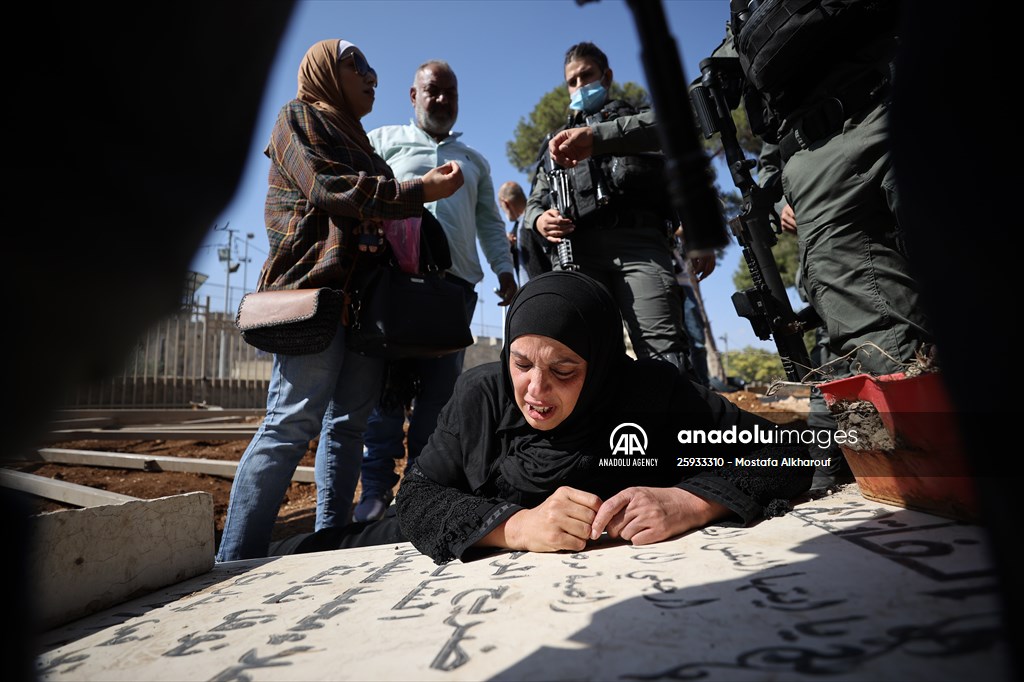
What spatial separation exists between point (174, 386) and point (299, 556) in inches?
446

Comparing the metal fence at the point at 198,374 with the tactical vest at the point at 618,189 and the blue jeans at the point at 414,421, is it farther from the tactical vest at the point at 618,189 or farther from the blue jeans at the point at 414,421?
the tactical vest at the point at 618,189

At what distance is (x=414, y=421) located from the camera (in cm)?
286

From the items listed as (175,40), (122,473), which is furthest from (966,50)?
(122,473)

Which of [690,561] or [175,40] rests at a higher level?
[175,40]

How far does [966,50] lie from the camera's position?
1.69 ft

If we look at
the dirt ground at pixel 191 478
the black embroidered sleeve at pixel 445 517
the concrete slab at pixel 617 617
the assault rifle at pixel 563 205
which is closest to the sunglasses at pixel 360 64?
the assault rifle at pixel 563 205

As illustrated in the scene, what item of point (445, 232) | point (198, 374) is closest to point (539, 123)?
point (198, 374)

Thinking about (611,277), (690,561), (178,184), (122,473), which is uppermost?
(611,277)

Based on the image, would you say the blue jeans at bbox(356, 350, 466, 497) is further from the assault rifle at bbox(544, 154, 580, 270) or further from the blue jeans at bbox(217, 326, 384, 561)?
the assault rifle at bbox(544, 154, 580, 270)

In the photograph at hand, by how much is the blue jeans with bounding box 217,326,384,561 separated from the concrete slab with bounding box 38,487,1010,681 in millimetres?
454

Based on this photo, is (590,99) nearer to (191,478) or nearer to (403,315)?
(403,315)

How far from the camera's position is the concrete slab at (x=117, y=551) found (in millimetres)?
1314

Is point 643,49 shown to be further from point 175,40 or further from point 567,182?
point 567,182

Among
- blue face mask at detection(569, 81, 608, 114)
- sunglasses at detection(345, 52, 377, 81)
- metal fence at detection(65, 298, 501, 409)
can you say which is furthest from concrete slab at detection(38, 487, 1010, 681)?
metal fence at detection(65, 298, 501, 409)
